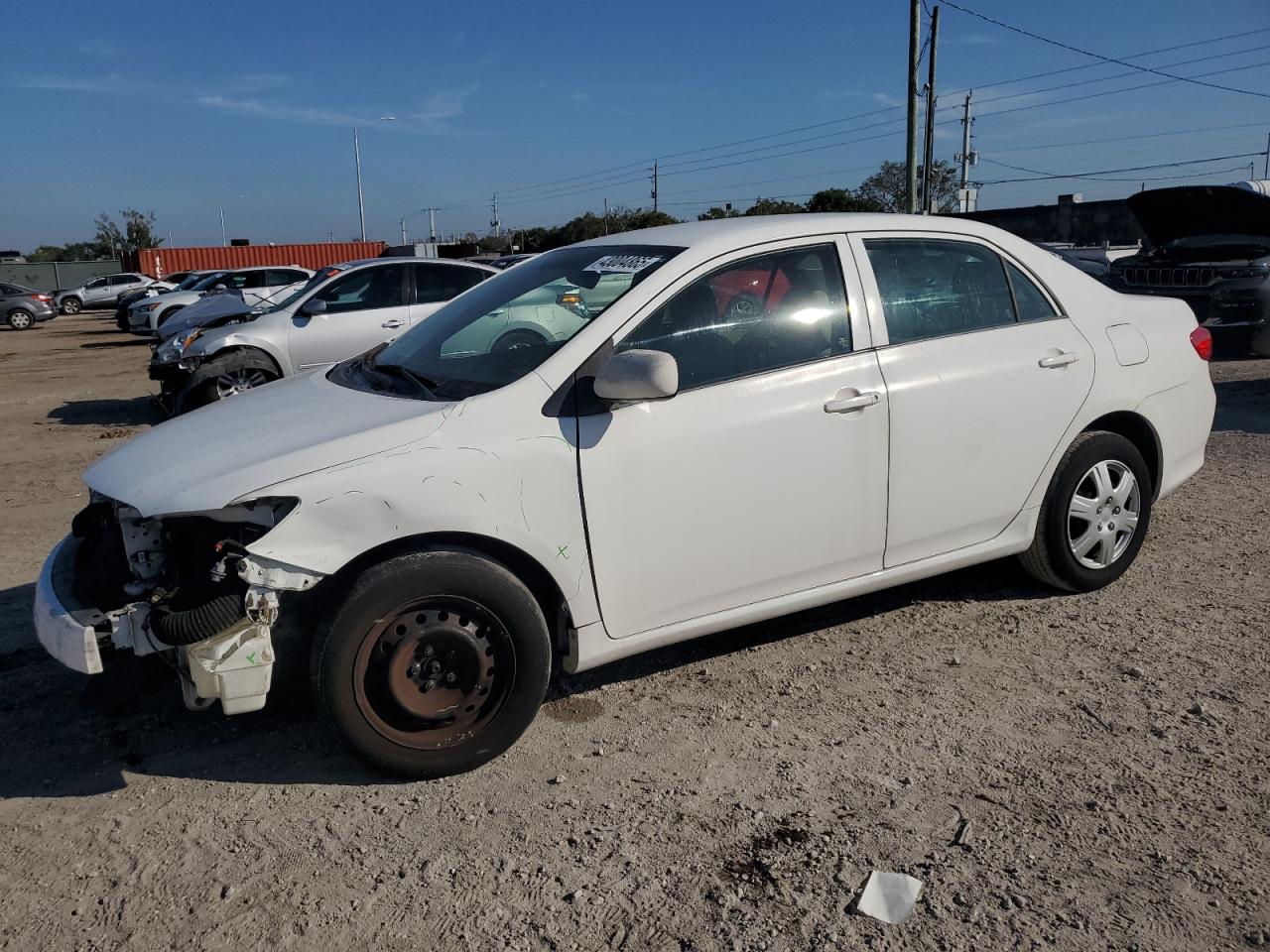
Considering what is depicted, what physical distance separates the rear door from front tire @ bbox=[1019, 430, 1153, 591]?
0.20 meters

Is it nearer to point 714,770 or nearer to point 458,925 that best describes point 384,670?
point 458,925

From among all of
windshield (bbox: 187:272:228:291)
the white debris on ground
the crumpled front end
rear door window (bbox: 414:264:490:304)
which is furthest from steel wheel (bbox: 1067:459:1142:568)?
windshield (bbox: 187:272:228:291)

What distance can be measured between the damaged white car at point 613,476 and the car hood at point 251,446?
1cm

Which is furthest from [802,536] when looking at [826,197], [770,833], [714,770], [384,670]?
[826,197]

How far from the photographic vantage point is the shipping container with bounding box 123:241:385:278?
5241cm

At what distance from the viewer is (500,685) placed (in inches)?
132

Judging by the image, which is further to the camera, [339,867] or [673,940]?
[339,867]

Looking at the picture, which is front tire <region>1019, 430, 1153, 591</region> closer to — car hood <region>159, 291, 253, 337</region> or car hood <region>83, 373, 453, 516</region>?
car hood <region>83, 373, 453, 516</region>

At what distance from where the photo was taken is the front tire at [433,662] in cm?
314

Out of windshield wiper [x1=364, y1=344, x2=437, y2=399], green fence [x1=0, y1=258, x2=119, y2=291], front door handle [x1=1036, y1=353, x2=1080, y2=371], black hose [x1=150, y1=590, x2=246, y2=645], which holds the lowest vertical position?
black hose [x1=150, y1=590, x2=246, y2=645]

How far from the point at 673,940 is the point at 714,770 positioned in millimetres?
845

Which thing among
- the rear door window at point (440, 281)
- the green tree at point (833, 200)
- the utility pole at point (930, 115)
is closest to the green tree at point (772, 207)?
the green tree at point (833, 200)

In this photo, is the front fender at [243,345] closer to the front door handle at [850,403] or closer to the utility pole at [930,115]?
the front door handle at [850,403]

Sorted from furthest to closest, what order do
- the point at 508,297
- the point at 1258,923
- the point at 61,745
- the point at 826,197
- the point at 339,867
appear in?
the point at 826,197, the point at 508,297, the point at 61,745, the point at 339,867, the point at 1258,923
